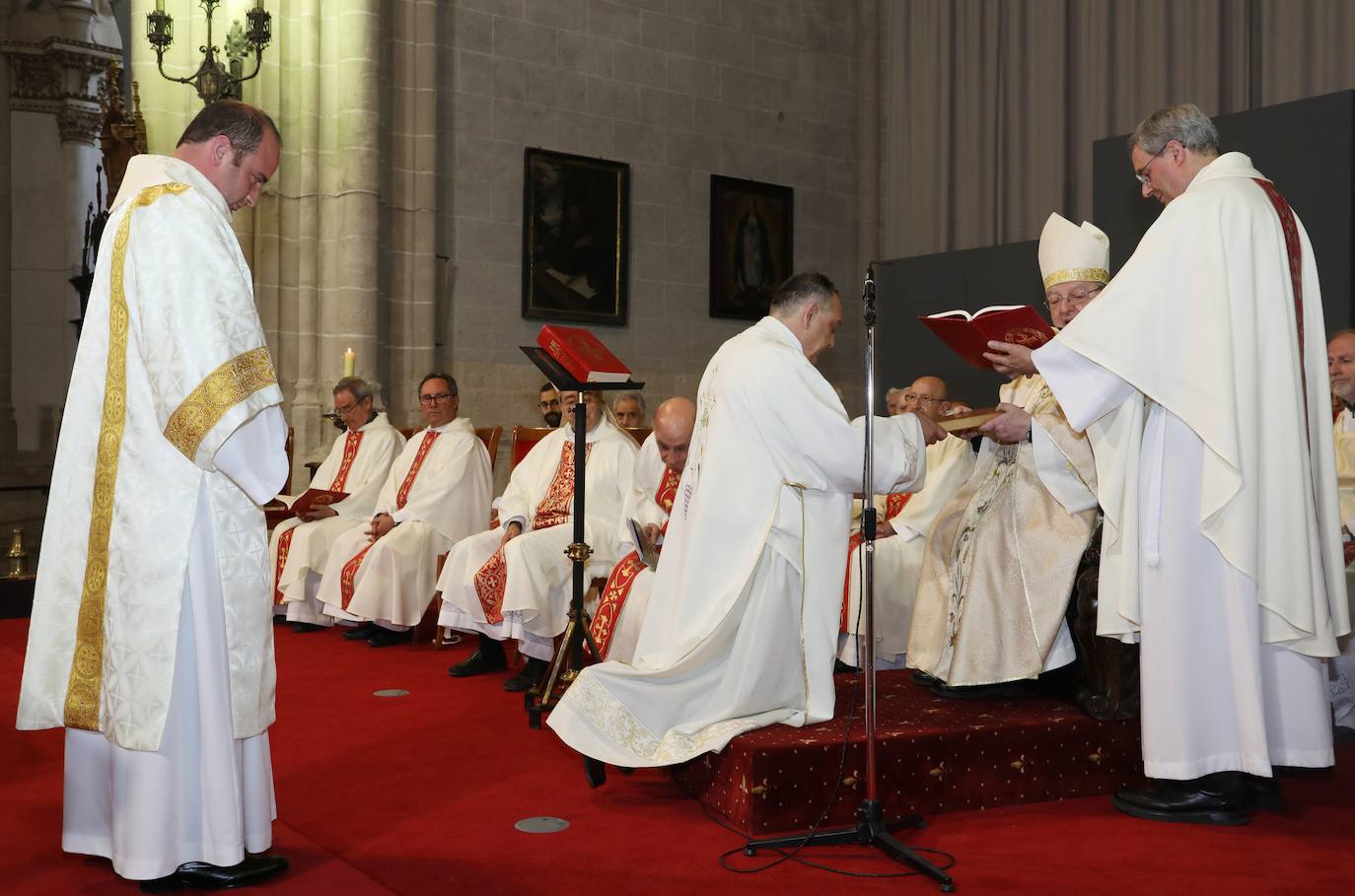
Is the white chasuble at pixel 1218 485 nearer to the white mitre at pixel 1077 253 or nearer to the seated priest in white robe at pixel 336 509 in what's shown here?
the white mitre at pixel 1077 253

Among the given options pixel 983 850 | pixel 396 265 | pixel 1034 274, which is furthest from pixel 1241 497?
pixel 396 265

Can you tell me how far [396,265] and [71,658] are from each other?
7935 millimetres

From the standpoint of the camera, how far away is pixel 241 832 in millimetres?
3242

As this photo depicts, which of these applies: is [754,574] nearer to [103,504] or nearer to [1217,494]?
[1217,494]

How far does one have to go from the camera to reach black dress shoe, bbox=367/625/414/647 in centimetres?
726

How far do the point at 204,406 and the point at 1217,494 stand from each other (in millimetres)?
2656

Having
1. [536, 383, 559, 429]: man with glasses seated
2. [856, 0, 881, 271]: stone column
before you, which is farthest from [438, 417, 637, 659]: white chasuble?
[856, 0, 881, 271]: stone column

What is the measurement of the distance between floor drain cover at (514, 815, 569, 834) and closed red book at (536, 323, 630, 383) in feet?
5.69

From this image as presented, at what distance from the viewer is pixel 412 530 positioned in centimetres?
737

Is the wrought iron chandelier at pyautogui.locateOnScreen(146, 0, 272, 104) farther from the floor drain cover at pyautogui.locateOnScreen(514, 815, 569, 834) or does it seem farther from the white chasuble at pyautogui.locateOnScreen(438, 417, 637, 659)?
the floor drain cover at pyautogui.locateOnScreen(514, 815, 569, 834)

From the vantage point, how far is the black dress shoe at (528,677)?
19.7 feet

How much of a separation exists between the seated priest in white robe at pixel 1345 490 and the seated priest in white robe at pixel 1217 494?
135 cm

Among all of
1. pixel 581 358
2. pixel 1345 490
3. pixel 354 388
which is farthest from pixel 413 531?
pixel 1345 490

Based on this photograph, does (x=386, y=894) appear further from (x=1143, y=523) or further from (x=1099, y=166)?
(x=1099, y=166)
